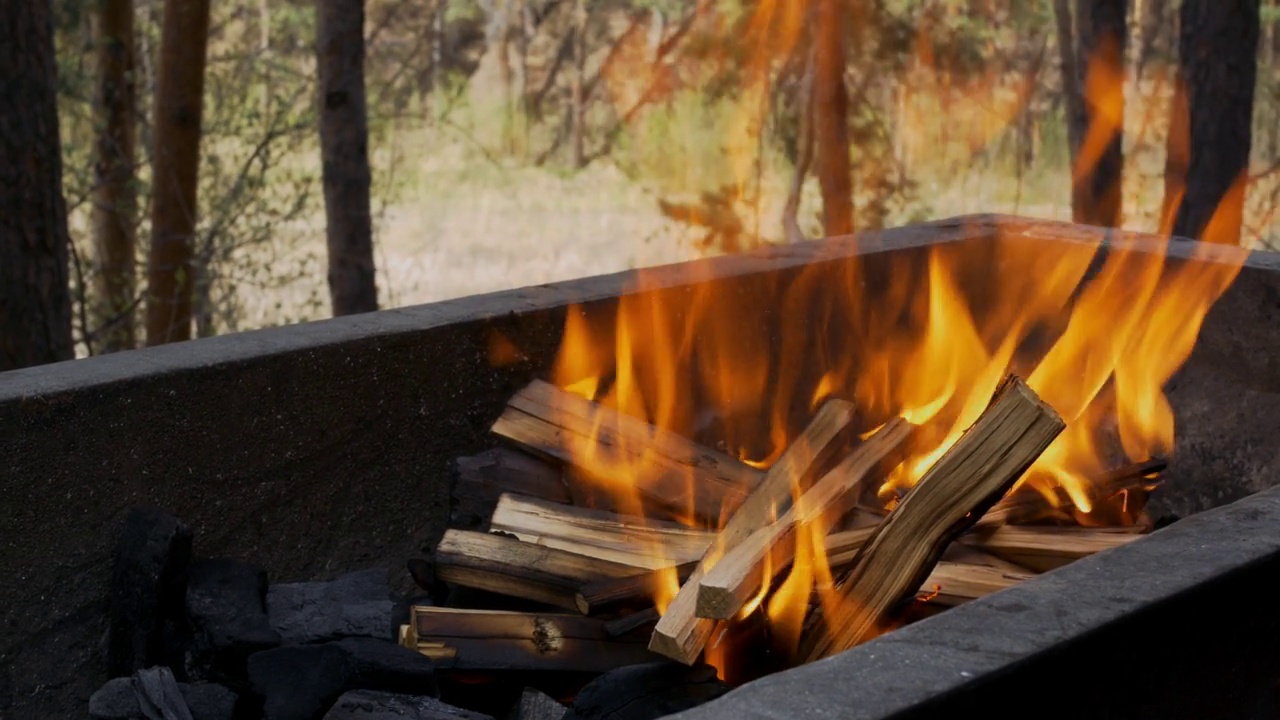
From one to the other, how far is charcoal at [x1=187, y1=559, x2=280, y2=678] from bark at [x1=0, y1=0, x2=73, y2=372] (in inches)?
72.1

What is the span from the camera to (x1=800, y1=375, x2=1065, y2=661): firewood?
7.59ft

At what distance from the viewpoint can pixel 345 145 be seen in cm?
615

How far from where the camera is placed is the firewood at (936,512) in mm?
2312

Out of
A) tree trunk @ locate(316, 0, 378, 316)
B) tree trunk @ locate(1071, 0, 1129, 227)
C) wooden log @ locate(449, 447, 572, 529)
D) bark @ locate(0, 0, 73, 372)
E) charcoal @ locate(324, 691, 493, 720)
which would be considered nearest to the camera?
charcoal @ locate(324, 691, 493, 720)

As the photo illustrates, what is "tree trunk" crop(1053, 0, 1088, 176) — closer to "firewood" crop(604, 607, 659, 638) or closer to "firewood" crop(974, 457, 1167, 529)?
"firewood" crop(974, 457, 1167, 529)

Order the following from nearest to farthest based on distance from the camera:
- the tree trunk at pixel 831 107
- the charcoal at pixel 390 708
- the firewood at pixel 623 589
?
the charcoal at pixel 390 708 < the firewood at pixel 623 589 < the tree trunk at pixel 831 107

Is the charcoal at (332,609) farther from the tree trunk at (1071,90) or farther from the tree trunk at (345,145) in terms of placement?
the tree trunk at (1071,90)

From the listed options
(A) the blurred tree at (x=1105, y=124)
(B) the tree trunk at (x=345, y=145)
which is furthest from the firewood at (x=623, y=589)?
(A) the blurred tree at (x=1105, y=124)

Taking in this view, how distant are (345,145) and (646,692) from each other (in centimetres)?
446

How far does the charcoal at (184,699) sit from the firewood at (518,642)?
0.34m

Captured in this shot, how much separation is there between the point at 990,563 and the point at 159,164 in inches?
204

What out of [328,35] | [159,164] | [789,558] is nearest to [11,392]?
[789,558]

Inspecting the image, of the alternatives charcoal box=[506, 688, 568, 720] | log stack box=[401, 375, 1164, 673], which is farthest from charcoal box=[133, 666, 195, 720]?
charcoal box=[506, 688, 568, 720]

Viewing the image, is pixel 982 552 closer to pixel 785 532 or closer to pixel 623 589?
pixel 785 532
